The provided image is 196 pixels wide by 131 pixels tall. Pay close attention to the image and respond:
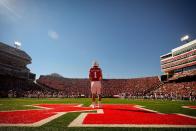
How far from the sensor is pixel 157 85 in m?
71.9

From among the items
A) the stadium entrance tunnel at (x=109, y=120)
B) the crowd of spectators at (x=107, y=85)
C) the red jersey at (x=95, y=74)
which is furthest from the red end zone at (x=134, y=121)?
the crowd of spectators at (x=107, y=85)

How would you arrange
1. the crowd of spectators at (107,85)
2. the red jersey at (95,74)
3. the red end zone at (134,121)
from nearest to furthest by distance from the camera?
1. the red end zone at (134,121)
2. the red jersey at (95,74)
3. the crowd of spectators at (107,85)

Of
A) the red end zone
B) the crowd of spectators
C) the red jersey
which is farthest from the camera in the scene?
the crowd of spectators

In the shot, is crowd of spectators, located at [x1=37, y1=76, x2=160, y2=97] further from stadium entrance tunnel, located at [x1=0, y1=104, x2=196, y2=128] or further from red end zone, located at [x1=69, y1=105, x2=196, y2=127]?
red end zone, located at [x1=69, y1=105, x2=196, y2=127]

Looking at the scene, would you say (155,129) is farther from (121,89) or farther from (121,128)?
(121,89)

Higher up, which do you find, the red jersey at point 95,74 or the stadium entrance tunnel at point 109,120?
the red jersey at point 95,74

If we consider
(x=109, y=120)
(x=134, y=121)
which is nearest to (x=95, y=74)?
(x=109, y=120)

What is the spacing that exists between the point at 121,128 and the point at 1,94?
44881mm

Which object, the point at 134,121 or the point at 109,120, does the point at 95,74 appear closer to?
the point at 109,120

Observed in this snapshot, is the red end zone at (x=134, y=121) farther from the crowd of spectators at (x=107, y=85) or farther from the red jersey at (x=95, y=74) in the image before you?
the crowd of spectators at (x=107, y=85)

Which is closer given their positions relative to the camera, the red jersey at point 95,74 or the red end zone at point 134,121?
the red end zone at point 134,121

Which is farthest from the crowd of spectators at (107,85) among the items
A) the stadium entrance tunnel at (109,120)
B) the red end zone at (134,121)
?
the red end zone at (134,121)

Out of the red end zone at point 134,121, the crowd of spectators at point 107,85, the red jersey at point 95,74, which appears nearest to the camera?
the red end zone at point 134,121

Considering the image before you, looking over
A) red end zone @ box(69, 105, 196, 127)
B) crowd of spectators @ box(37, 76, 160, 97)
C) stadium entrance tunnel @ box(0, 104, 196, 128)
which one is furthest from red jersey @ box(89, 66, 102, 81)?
crowd of spectators @ box(37, 76, 160, 97)
